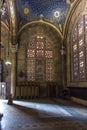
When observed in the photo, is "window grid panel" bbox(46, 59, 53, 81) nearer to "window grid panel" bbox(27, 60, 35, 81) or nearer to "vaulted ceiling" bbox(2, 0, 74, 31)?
"window grid panel" bbox(27, 60, 35, 81)

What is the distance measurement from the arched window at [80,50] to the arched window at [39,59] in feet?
7.31

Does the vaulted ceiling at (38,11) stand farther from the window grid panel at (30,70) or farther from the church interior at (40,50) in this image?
the window grid panel at (30,70)

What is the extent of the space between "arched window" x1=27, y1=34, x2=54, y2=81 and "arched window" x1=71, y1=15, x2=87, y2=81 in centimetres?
223

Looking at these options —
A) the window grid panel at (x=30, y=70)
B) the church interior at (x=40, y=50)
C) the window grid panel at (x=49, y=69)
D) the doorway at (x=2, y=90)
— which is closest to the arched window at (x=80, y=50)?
the church interior at (x=40, y=50)

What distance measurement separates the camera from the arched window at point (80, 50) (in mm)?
10531

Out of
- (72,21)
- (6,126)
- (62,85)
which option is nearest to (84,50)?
(72,21)

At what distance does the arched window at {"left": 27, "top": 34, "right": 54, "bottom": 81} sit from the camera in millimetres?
Answer: 13812

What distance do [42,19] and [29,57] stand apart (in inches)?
123

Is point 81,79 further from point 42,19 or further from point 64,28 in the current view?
point 42,19

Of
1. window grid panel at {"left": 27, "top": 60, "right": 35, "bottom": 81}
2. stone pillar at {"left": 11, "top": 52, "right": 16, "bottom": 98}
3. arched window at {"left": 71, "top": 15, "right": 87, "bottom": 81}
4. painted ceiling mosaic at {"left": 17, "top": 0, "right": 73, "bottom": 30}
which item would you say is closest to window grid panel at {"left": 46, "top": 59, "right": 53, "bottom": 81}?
window grid panel at {"left": 27, "top": 60, "right": 35, "bottom": 81}

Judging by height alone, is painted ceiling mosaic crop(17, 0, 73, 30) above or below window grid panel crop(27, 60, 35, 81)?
above

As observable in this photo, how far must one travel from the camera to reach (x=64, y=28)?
13445mm

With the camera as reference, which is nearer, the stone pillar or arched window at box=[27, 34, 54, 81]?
the stone pillar

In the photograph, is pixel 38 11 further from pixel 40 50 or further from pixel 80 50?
pixel 80 50
